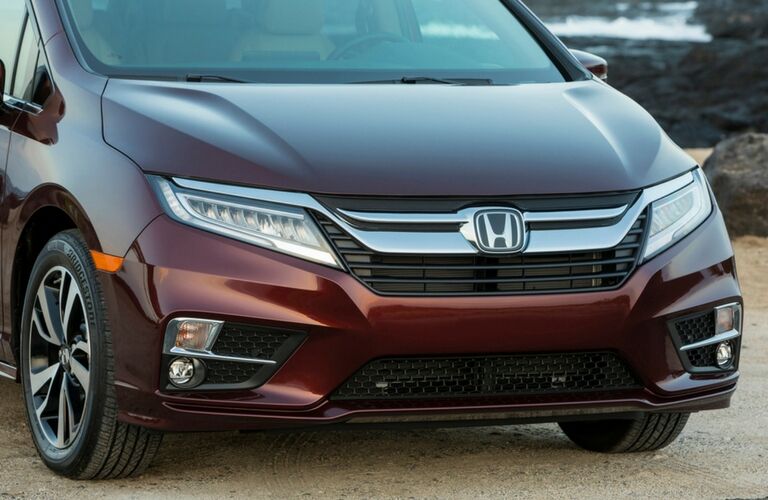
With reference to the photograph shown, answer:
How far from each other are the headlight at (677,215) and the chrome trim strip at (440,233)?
11cm

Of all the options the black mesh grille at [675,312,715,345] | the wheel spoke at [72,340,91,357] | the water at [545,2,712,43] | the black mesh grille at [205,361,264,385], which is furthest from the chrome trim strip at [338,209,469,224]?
the water at [545,2,712,43]

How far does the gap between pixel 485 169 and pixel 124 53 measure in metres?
1.43

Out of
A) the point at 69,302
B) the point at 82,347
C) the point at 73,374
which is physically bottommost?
the point at 73,374

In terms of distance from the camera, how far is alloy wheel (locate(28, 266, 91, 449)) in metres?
4.61

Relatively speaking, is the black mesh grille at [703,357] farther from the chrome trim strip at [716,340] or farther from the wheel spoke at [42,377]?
the wheel spoke at [42,377]

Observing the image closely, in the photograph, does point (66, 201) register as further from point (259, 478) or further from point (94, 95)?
point (259, 478)

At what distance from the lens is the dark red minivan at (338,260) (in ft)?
13.8

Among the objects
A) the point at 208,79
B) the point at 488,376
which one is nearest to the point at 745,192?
the point at 208,79

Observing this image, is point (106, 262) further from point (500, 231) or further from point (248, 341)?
point (500, 231)

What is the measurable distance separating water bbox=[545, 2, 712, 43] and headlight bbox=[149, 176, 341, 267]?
35.9 metres

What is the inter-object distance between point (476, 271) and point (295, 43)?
1587 mm

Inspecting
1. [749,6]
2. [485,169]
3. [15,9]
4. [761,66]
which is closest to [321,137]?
A: [485,169]

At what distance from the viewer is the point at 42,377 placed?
4.89 m

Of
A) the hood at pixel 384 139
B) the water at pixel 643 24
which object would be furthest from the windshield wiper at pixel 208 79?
the water at pixel 643 24
